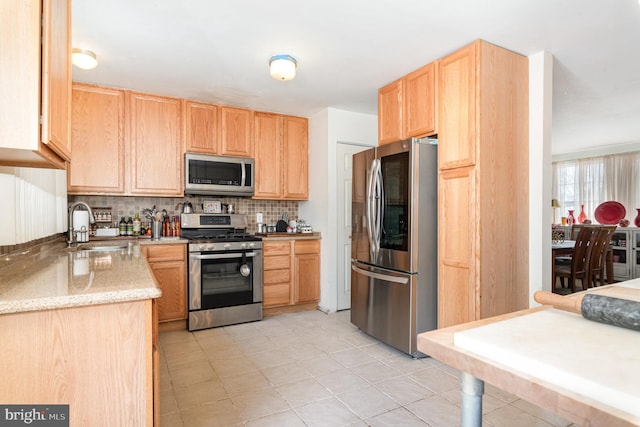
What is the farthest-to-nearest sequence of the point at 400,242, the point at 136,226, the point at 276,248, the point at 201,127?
the point at 276,248 < the point at 201,127 < the point at 136,226 < the point at 400,242

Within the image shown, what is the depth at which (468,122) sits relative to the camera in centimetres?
241

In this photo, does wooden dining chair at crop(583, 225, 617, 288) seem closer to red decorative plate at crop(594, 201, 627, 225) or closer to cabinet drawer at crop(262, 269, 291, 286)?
red decorative plate at crop(594, 201, 627, 225)

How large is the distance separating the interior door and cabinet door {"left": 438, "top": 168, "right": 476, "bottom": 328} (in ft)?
5.08

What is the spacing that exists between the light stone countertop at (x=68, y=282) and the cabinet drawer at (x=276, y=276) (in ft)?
6.39

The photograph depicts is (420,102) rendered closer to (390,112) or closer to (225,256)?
(390,112)

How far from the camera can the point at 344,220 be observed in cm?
407

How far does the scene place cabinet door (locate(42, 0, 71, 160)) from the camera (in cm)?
113

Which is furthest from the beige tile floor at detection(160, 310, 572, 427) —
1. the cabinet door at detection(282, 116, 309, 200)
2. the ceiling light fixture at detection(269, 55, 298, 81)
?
the ceiling light fixture at detection(269, 55, 298, 81)

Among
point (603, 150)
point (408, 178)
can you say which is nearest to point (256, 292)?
point (408, 178)

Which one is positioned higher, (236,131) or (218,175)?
(236,131)

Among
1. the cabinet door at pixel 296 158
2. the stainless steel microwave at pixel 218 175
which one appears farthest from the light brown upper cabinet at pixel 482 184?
the stainless steel microwave at pixel 218 175

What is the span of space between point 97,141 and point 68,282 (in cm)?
248

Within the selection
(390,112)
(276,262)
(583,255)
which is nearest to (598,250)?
(583,255)

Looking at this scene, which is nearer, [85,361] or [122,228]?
[85,361]
